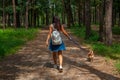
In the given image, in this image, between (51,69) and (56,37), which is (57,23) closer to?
(56,37)

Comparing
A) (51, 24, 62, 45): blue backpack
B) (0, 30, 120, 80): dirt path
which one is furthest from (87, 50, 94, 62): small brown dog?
(51, 24, 62, 45): blue backpack

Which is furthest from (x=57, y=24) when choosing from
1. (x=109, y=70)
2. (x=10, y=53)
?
(x=10, y=53)

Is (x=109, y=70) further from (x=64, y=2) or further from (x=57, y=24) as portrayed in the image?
(x=64, y=2)

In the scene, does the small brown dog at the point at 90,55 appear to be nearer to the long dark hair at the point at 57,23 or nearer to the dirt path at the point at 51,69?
the dirt path at the point at 51,69

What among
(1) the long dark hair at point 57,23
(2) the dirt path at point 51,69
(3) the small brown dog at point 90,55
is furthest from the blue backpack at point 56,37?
(3) the small brown dog at point 90,55

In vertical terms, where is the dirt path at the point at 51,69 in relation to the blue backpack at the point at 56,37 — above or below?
below

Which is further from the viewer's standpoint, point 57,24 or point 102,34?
point 102,34

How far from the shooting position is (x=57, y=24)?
11625 millimetres

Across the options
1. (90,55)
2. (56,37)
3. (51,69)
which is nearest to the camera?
(56,37)

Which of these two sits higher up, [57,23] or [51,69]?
[57,23]

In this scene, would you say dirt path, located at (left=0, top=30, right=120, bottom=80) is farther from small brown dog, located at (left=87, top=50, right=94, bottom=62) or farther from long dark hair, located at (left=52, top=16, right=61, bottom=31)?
long dark hair, located at (left=52, top=16, right=61, bottom=31)

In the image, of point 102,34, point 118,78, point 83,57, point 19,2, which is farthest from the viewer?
point 19,2

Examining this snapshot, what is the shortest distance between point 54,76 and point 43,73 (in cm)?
70

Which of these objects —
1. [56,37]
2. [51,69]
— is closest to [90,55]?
[51,69]
